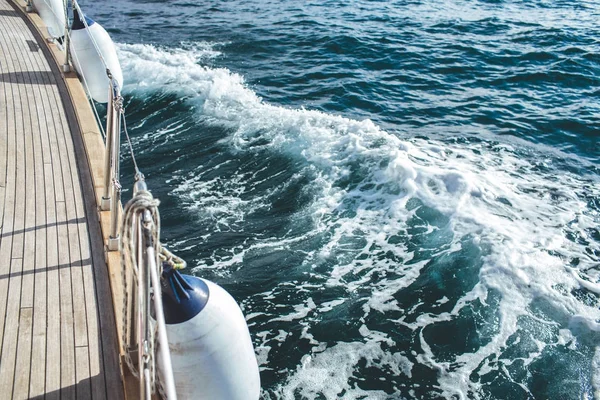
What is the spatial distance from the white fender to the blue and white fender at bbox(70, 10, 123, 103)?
2.29 meters

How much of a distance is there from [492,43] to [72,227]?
1306 centimetres

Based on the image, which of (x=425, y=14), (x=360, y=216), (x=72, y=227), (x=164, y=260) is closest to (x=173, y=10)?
(x=425, y=14)

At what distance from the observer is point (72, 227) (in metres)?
4.33

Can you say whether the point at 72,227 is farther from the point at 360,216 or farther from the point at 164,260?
the point at 360,216

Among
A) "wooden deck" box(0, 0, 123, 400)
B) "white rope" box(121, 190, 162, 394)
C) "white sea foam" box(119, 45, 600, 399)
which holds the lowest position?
"white sea foam" box(119, 45, 600, 399)

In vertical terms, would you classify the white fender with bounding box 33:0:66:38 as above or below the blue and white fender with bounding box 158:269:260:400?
above

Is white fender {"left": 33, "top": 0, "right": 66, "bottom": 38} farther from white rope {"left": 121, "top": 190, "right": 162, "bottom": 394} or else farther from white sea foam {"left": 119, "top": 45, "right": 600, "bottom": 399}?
white rope {"left": 121, "top": 190, "right": 162, "bottom": 394}

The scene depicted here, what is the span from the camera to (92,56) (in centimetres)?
638

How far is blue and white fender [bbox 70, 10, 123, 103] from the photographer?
6301 mm

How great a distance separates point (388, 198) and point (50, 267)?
4.74m

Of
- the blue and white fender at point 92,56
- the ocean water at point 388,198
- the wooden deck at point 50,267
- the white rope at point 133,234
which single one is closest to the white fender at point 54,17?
the ocean water at point 388,198

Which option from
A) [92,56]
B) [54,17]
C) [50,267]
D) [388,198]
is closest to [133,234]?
[50,267]

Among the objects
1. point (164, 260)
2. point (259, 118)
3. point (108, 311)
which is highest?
point (164, 260)

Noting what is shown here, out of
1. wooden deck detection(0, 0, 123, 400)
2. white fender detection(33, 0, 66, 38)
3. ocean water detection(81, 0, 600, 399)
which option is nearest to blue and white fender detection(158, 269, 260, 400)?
wooden deck detection(0, 0, 123, 400)
